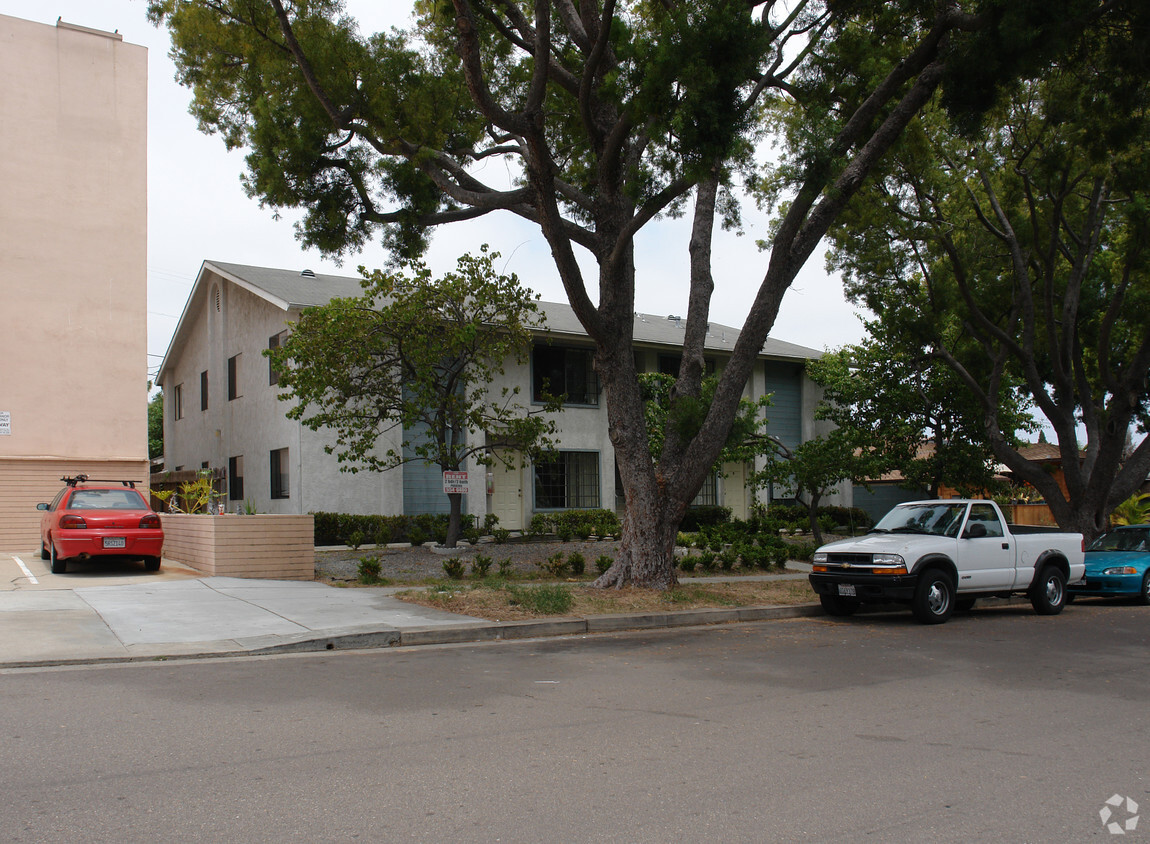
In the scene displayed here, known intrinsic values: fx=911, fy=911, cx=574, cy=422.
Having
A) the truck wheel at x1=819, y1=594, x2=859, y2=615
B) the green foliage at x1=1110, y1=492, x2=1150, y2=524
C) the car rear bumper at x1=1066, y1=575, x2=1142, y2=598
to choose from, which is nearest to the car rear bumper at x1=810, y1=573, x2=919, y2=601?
the truck wheel at x1=819, y1=594, x2=859, y2=615

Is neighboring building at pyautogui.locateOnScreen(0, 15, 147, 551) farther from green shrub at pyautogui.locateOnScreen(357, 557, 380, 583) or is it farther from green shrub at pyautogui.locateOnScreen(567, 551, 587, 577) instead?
green shrub at pyautogui.locateOnScreen(567, 551, 587, 577)

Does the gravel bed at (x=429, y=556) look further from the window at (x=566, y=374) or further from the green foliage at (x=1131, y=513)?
the green foliage at (x=1131, y=513)

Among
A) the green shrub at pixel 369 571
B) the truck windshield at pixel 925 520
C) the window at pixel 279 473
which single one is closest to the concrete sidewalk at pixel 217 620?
the green shrub at pixel 369 571

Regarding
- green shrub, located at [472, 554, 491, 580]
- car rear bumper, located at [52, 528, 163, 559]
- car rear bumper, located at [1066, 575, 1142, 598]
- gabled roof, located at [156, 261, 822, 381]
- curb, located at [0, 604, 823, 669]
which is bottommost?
car rear bumper, located at [1066, 575, 1142, 598]

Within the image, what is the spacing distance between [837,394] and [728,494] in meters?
5.75

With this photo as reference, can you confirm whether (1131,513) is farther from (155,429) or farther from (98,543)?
(155,429)

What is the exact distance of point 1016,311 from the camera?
65.0 ft

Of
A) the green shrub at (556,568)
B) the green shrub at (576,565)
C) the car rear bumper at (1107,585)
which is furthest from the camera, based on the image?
the green shrub at (576,565)

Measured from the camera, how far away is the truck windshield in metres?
12.9

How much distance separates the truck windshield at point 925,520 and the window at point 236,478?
1835 centimetres

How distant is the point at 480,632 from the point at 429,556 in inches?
359

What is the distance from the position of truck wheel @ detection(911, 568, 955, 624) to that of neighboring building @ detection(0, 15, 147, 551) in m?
17.7

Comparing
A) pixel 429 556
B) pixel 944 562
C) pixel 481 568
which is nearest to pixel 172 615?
pixel 481 568

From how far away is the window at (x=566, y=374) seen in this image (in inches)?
1021
